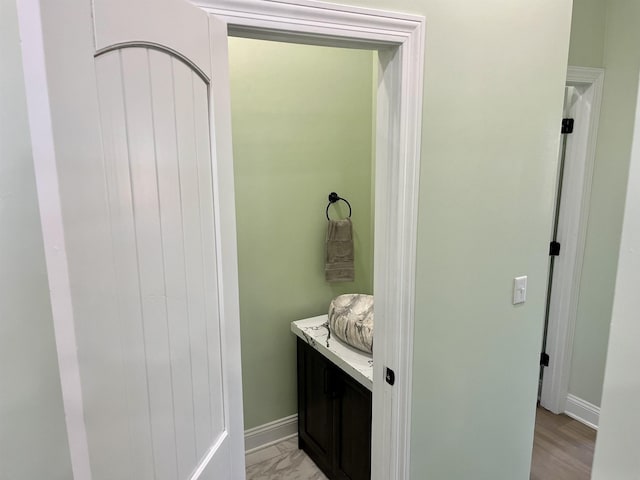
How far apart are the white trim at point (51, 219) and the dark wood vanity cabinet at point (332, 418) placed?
143 cm

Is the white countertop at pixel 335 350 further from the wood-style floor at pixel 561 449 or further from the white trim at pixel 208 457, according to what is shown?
the wood-style floor at pixel 561 449

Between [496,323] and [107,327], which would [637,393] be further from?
[496,323]

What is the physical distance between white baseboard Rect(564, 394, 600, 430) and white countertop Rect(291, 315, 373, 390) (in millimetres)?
1728

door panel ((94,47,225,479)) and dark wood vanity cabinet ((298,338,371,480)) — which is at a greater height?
door panel ((94,47,225,479))

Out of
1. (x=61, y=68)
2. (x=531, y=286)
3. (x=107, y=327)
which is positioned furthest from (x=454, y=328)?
(x=61, y=68)

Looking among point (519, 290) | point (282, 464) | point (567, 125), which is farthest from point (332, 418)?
point (567, 125)

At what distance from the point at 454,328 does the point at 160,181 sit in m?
1.25

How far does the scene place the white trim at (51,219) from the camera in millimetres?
533

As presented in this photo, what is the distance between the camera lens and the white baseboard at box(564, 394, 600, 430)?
272cm

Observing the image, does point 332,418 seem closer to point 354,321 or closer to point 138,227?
point 354,321

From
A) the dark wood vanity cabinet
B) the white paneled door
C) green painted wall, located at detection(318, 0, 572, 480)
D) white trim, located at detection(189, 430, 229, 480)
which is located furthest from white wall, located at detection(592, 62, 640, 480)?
the dark wood vanity cabinet

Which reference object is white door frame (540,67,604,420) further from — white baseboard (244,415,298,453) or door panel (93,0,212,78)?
door panel (93,0,212,78)

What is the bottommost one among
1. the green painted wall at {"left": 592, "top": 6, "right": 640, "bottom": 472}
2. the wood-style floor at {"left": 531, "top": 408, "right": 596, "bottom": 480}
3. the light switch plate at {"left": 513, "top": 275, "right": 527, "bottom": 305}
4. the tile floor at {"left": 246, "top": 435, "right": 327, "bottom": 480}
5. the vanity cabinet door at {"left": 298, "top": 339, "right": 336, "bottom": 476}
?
the tile floor at {"left": 246, "top": 435, "right": 327, "bottom": 480}

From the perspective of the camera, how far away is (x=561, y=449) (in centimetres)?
257
